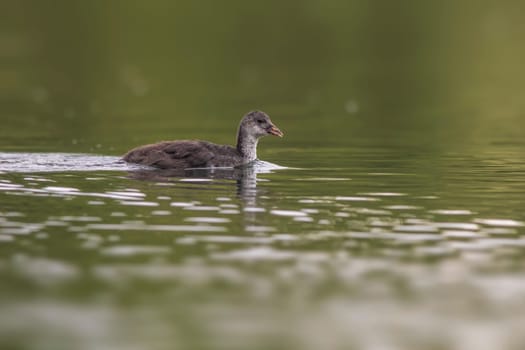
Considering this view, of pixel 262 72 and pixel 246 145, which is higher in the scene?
pixel 262 72

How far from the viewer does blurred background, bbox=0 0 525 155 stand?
32.1 metres

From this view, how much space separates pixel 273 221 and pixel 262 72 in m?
37.8

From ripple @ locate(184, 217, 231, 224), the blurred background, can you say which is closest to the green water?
ripple @ locate(184, 217, 231, 224)

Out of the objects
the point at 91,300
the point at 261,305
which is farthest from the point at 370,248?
the point at 91,300

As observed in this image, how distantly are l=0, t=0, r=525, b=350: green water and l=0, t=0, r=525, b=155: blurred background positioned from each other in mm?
277

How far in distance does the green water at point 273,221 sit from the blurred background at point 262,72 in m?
0.28

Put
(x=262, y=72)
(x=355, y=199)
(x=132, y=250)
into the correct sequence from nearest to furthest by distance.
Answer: (x=132, y=250), (x=355, y=199), (x=262, y=72)

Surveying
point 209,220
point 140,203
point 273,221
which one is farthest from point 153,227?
point 140,203

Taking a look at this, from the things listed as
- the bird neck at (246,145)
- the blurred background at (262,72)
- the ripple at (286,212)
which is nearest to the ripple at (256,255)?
the ripple at (286,212)

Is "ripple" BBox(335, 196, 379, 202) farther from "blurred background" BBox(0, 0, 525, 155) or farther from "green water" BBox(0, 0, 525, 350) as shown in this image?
"blurred background" BBox(0, 0, 525, 155)

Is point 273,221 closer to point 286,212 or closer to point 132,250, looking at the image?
point 286,212

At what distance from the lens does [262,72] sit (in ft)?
175

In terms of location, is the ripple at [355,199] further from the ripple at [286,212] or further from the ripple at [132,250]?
the ripple at [132,250]

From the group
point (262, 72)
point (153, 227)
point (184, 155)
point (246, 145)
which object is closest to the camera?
point (153, 227)
